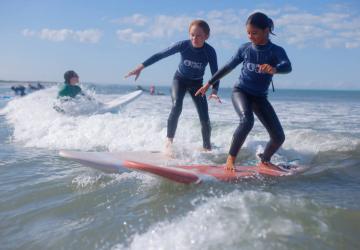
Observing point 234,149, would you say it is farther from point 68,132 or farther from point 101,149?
point 68,132

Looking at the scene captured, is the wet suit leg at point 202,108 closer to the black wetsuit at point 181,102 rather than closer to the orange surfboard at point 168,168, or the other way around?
the black wetsuit at point 181,102

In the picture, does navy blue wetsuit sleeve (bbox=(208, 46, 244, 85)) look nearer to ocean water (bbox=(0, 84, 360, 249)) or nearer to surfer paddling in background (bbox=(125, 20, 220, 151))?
surfer paddling in background (bbox=(125, 20, 220, 151))

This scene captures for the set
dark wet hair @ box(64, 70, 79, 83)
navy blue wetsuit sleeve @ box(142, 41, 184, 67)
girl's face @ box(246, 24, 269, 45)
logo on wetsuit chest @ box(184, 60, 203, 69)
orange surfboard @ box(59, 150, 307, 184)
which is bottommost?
orange surfboard @ box(59, 150, 307, 184)

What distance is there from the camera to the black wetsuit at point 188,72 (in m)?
5.42

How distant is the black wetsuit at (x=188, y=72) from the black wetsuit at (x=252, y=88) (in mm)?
851

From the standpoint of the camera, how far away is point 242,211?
2.90 m

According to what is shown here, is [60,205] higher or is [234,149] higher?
[234,149]

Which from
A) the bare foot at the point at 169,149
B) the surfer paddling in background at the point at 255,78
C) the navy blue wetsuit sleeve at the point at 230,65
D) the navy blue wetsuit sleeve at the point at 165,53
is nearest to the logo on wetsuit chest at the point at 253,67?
the surfer paddling in background at the point at 255,78

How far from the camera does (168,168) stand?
13.1ft

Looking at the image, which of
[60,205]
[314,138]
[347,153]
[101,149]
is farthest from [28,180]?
[314,138]

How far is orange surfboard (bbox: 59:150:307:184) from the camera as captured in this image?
3904 mm

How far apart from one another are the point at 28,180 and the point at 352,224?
3430 millimetres

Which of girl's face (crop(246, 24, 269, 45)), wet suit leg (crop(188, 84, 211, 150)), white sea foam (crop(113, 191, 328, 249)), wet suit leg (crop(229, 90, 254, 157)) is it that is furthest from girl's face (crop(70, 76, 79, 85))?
white sea foam (crop(113, 191, 328, 249))

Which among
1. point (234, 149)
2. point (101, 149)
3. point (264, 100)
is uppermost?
point (264, 100)
